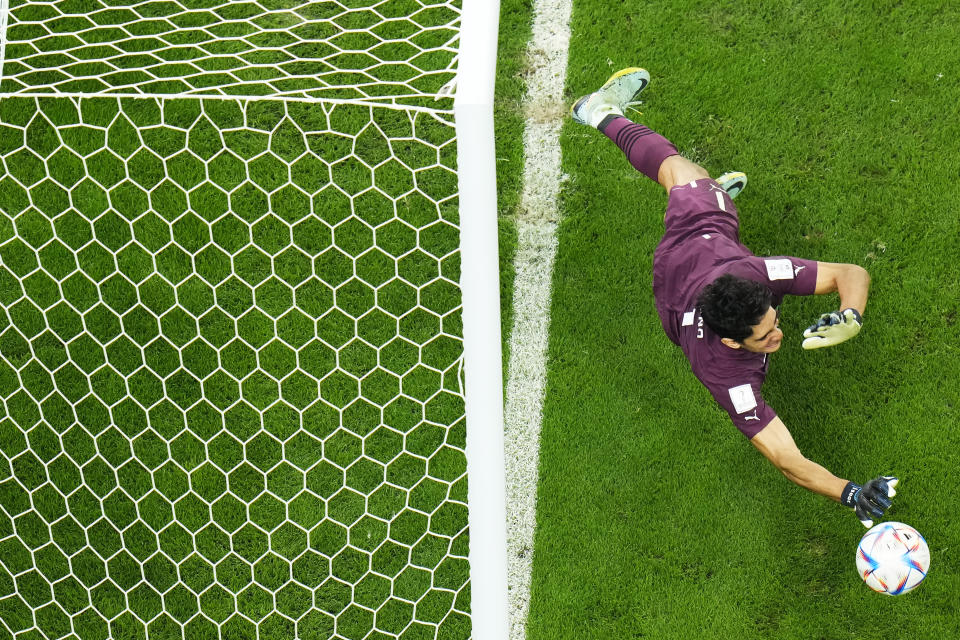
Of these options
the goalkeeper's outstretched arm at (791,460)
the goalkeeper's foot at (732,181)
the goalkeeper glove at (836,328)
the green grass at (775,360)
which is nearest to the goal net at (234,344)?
the green grass at (775,360)

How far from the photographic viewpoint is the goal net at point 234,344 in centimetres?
385

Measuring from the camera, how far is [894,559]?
3.11m

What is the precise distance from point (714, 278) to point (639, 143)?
758 millimetres

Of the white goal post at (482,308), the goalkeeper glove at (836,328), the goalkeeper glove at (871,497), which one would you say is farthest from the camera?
the goalkeeper glove at (871,497)

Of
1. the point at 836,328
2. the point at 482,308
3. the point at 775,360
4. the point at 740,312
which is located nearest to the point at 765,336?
the point at 740,312

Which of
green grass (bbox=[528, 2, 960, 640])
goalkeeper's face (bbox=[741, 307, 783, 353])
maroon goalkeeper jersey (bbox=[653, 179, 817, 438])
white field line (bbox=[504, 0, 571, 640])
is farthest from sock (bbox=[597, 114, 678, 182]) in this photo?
goalkeeper's face (bbox=[741, 307, 783, 353])

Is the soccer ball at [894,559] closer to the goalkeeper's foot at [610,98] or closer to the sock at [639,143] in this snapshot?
the sock at [639,143]

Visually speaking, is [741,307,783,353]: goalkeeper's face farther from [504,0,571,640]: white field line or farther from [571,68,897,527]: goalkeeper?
[504,0,571,640]: white field line

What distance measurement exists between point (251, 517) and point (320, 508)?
330 mm

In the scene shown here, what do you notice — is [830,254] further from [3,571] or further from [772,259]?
[3,571]

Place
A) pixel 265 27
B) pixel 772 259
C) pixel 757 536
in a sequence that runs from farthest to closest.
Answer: pixel 265 27 < pixel 757 536 < pixel 772 259

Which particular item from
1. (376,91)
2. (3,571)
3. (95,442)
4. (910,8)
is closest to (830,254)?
(910,8)

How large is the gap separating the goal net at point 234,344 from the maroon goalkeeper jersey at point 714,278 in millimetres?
1054

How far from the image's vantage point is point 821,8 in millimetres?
3959
